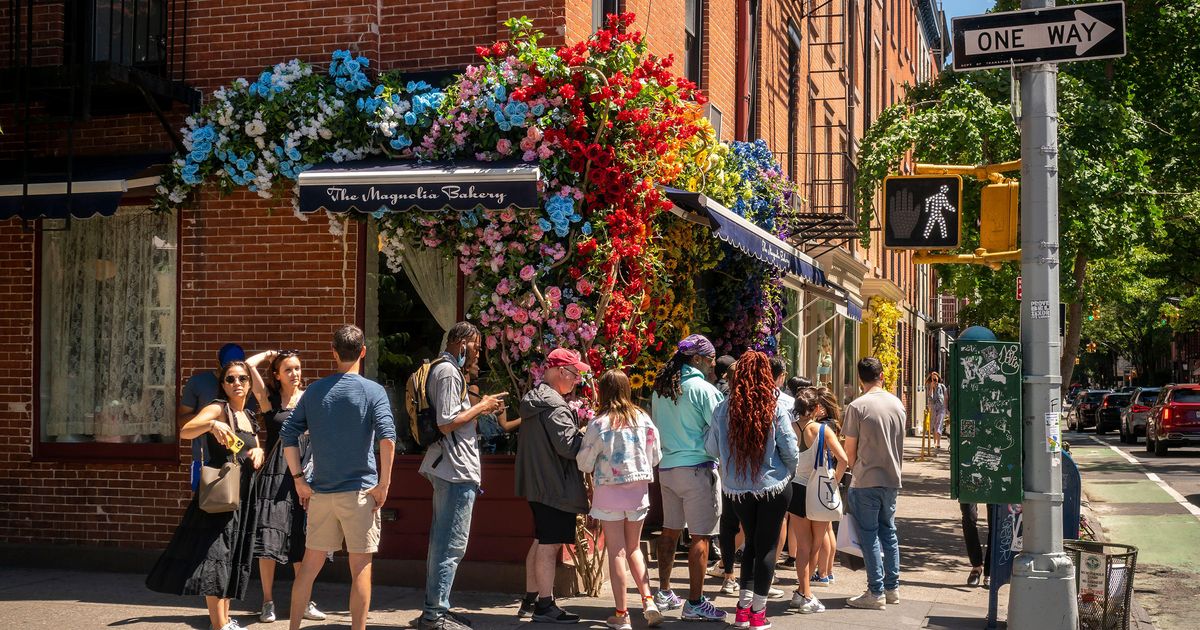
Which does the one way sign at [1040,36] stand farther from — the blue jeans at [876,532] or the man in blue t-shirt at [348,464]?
the man in blue t-shirt at [348,464]

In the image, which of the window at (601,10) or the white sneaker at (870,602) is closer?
the white sneaker at (870,602)

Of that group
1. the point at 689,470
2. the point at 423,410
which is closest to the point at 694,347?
the point at 689,470

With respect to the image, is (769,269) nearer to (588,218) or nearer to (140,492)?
(588,218)

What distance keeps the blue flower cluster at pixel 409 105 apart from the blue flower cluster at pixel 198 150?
1348mm

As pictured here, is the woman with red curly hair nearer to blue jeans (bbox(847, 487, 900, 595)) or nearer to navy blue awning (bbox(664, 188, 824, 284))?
blue jeans (bbox(847, 487, 900, 595))

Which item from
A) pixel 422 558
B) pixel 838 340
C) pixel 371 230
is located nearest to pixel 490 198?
pixel 371 230

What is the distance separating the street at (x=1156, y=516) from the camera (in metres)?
10.6

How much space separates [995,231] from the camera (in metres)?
8.06

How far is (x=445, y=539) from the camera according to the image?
305 inches

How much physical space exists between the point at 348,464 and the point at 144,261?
4.86 metres

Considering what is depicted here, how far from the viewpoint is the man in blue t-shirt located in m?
6.92

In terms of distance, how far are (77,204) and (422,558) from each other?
397 cm

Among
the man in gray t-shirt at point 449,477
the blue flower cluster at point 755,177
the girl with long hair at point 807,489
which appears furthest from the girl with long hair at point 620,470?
the blue flower cluster at point 755,177

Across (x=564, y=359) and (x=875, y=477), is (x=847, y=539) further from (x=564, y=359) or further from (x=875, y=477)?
(x=564, y=359)
